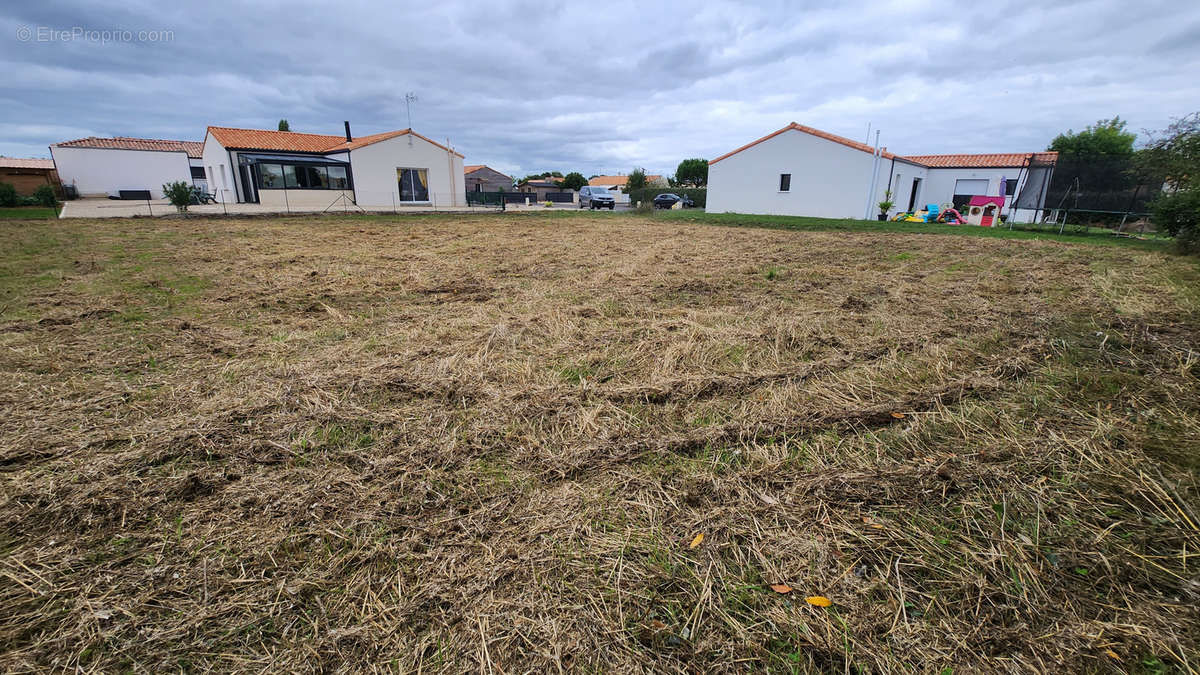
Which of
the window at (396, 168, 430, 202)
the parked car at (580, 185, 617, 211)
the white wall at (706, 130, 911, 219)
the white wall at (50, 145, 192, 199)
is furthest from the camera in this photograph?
the parked car at (580, 185, 617, 211)

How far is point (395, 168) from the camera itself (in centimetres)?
2522

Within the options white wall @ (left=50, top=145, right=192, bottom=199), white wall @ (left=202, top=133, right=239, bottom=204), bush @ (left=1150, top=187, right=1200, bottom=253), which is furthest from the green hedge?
white wall @ (left=50, top=145, right=192, bottom=199)

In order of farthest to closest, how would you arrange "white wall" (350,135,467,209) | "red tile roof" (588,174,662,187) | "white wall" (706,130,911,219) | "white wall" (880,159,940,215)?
1. "red tile roof" (588,174,662,187)
2. "white wall" (350,135,467,209)
3. "white wall" (880,159,940,215)
4. "white wall" (706,130,911,219)

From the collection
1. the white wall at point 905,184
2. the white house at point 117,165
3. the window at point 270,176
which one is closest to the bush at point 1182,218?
the white wall at point 905,184

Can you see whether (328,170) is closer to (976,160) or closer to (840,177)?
(840,177)

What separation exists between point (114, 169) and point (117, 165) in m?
0.32

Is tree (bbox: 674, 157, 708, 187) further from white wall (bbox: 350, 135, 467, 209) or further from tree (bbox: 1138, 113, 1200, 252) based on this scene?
tree (bbox: 1138, 113, 1200, 252)

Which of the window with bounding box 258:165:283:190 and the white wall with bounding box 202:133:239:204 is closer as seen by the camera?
the window with bounding box 258:165:283:190

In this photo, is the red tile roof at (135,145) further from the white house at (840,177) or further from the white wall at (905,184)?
the white wall at (905,184)

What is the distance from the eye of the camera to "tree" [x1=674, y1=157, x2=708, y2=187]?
5931 centimetres

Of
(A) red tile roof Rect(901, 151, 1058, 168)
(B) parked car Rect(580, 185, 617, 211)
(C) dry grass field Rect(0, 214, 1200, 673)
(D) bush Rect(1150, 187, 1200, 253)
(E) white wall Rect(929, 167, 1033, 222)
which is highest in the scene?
(A) red tile roof Rect(901, 151, 1058, 168)

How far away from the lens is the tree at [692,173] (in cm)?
5931

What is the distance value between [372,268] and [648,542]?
694cm

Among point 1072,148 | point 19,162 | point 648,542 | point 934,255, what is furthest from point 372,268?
point 19,162
